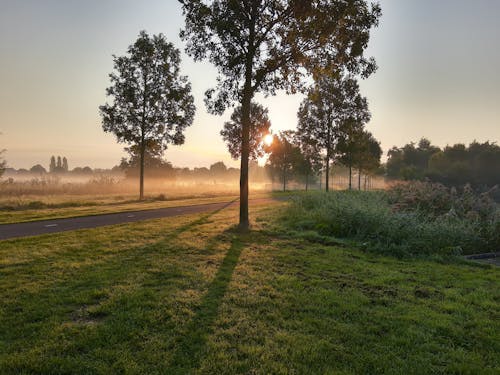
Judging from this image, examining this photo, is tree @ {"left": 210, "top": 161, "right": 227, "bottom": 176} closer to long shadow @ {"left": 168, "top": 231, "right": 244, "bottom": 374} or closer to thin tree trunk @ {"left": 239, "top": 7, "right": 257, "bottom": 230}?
thin tree trunk @ {"left": 239, "top": 7, "right": 257, "bottom": 230}

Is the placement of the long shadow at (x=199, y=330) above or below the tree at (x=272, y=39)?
below

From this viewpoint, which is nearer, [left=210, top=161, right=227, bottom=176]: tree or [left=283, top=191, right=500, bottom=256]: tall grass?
[left=283, top=191, right=500, bottom=256]: tall grass

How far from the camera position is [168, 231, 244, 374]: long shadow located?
362 centimetres

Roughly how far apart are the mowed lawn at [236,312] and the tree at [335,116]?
2470 cm

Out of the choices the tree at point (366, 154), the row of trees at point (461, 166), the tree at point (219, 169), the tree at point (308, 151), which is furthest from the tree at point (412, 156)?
the tree at point (219, 169)

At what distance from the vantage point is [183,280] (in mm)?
6320

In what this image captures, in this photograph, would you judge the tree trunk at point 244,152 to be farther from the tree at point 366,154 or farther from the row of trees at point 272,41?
the tree at point 366,154

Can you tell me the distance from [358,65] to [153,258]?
1114cm

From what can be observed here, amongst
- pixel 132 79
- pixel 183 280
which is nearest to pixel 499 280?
pixel 183 280

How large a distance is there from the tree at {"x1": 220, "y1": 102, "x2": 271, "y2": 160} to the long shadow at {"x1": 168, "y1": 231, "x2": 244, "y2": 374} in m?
26.5

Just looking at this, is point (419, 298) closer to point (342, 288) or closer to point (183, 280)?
point (342, 288)

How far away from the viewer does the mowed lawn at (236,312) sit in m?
3.69

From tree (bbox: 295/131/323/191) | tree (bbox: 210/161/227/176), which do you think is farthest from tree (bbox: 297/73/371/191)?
tree (bbox: 210/161/227/176)

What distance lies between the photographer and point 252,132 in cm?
3253
